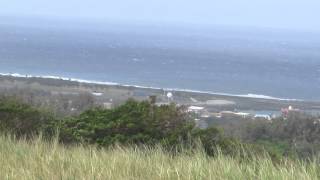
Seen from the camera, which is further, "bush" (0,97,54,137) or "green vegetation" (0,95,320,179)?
"bush" (0,97,54,137)

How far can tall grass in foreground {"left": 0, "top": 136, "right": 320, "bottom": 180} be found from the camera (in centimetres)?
521

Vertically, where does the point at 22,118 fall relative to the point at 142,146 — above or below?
above

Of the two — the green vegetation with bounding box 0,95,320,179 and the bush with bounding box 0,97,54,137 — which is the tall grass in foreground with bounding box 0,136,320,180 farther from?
the bush with bounding box 0,97,54,137

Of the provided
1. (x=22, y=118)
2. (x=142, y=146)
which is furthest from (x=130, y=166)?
(x=22, y=118)

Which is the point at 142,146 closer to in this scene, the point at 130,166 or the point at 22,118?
the point at 130,166

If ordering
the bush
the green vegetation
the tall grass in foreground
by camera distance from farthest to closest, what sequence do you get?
the bush
the green vegetation
the tall grass in foreground

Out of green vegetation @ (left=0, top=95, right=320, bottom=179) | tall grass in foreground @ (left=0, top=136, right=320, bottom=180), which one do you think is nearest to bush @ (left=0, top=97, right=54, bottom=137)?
green vegetation @ (left=0, top=95, right=320, bottom=179)

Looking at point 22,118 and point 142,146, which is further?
point 22,118

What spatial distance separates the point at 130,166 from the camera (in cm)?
566

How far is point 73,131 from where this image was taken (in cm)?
938

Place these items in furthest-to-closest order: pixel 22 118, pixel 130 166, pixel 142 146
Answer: pixel 22 118 < pixel 142 146 < pixel 130 166

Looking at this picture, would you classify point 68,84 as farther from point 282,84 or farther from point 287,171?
point 287,171

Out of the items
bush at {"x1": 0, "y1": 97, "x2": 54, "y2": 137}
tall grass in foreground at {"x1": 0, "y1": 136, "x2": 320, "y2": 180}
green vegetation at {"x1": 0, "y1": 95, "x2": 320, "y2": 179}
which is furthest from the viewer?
bush at {"x1": 0, "y1": 97, "x2": 54, "y2": 137}

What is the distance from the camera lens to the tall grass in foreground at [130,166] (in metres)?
5.21
